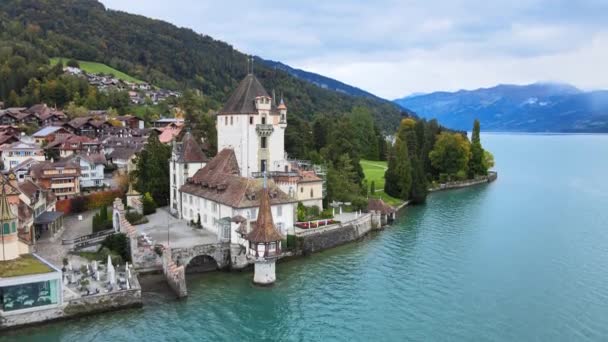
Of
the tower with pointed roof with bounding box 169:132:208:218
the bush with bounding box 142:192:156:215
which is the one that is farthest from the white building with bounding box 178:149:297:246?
the bush with bounding box 142:192:156:215

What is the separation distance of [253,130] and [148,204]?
44.3ft

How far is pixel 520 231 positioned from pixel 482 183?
42462 mm

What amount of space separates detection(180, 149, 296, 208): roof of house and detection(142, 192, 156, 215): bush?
4300mm

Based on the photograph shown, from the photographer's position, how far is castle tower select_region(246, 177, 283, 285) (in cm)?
3647

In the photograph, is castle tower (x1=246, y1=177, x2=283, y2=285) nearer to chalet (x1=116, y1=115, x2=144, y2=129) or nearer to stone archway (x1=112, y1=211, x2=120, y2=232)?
stone archway (x1=112, y1=211, x2=120, y2=232)

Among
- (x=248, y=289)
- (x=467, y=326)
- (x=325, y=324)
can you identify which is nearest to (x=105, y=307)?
(x=248, y=289)

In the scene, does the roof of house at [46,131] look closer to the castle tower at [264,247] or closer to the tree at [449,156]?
the castle tower at [264,247]

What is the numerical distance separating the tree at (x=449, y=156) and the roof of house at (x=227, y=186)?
171ft

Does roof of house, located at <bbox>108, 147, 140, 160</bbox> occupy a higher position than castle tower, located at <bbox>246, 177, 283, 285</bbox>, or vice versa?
roof of house, located at <bbox>108, 147, 140, 160</bbox>

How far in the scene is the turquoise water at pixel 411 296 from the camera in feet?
96.4

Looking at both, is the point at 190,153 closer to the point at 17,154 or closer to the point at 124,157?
the point at 124,157

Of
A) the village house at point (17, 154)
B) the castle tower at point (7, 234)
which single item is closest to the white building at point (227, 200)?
the castle tower at point (7, 234)

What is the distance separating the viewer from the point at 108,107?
12188 cm

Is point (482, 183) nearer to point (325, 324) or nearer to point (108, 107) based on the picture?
point (325, 324)
